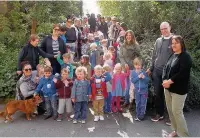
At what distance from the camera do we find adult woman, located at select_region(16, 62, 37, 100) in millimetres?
6797

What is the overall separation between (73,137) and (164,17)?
6122 mm

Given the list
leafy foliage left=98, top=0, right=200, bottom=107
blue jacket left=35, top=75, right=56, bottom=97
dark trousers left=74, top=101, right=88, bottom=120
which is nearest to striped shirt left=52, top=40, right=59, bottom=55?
blue jacket left=35, top=75, right=56, bottom=97

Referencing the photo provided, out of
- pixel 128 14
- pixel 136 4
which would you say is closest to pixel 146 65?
pixel 136 4

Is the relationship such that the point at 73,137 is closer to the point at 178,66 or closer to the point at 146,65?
the point at 178,66

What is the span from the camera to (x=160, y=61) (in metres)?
6.23

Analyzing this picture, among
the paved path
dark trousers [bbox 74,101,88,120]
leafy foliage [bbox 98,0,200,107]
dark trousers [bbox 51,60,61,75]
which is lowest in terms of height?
the paved path

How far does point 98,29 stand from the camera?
15297mm

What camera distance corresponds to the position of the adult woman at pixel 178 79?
518cm

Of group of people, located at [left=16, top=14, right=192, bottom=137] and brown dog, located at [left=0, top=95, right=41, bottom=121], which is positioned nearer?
group of people, located at [left=16, top=14, right=192, bottom=137]

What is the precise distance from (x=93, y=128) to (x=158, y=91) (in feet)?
5.11

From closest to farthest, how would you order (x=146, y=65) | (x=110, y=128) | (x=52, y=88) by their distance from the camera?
1. (x=110, y=128)
2. (x=52, y=88)
3. (x=146, y=65)

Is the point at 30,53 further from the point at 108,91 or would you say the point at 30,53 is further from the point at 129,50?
the point at 129,50

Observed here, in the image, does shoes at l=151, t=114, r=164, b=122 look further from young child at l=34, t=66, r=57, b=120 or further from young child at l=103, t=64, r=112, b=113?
young child at l=34, t=66, r=57, b=120

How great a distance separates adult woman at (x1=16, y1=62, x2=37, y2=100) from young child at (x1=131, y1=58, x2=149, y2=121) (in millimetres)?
2266
